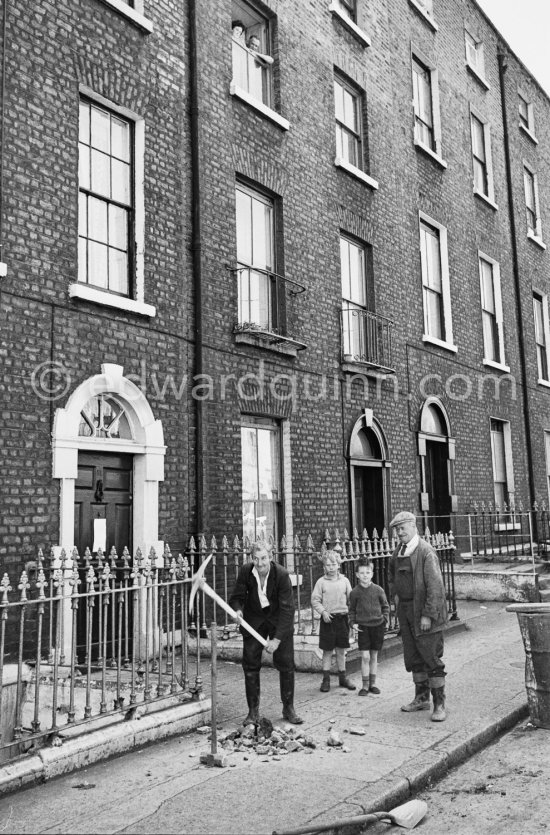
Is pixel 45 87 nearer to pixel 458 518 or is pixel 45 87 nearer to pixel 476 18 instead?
pixel 458 518

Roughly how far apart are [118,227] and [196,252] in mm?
1161

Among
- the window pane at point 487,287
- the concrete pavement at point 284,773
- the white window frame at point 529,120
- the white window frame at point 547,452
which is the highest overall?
the white window frame at point 529,120

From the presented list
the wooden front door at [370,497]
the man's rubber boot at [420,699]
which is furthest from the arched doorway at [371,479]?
the man's rubber boot at [420,699]

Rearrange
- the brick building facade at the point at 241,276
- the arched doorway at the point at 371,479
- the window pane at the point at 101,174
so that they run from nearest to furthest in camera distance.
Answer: the brick building facade at the point at 241,276 → the window pane at the point at 101,174 → the arched doorway at the point at 371,479

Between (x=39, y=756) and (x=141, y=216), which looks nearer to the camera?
(x=39, y=756)

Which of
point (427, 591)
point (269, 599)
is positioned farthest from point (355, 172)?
point (269, 599)

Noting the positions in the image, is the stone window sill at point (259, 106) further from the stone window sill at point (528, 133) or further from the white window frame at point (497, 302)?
the stone window sill at point (528, 133)

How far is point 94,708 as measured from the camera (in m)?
6.52

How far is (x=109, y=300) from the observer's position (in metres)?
8.94

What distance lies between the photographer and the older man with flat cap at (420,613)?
685 centimetres

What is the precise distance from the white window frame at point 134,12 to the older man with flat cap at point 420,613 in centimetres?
696

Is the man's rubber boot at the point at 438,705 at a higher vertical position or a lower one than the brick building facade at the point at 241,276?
lower

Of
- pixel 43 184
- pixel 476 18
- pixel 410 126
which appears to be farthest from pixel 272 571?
pixel 476 18

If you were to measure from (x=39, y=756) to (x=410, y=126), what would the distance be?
13911 mm
